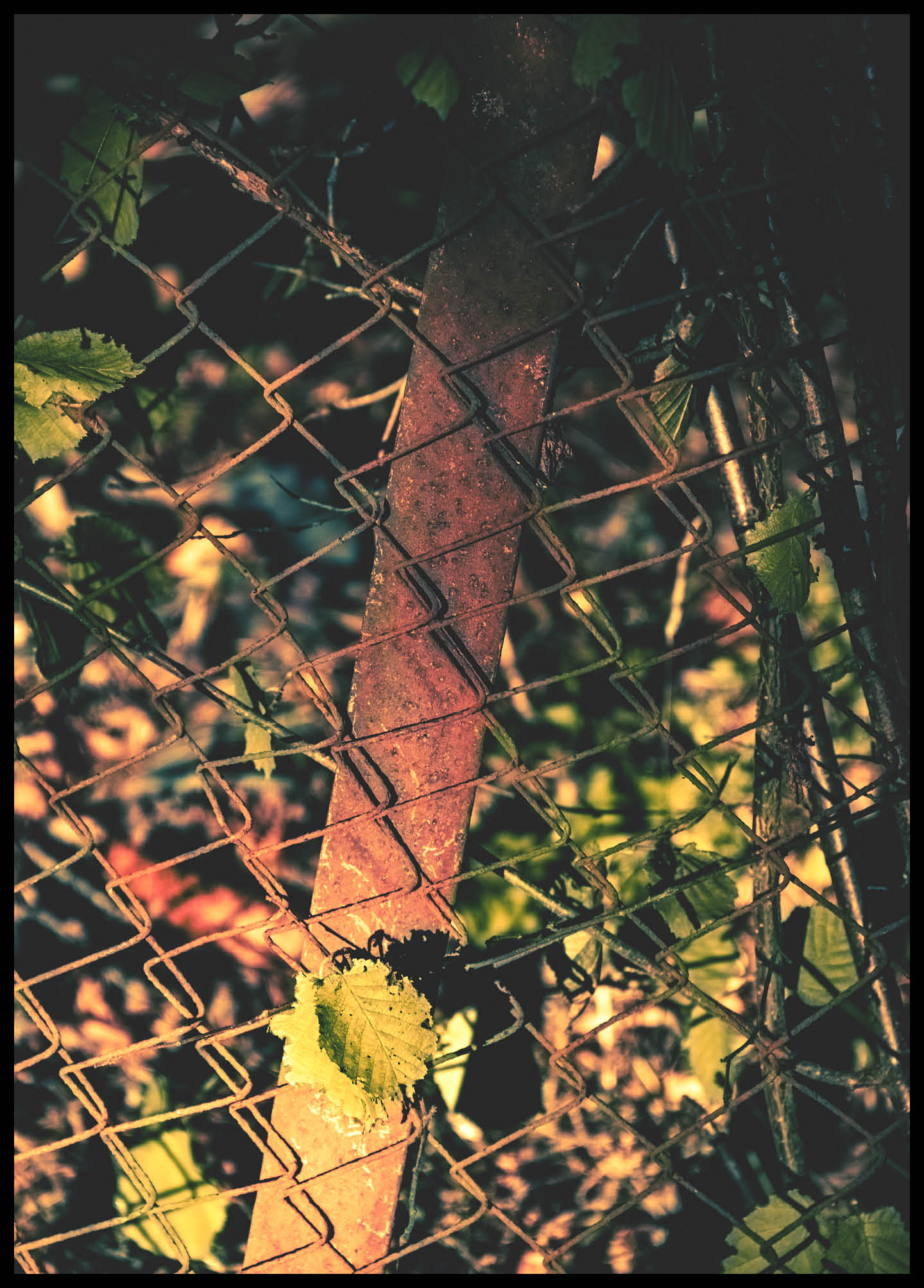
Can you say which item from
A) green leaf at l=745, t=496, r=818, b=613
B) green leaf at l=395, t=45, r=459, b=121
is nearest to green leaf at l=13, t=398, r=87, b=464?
green leaf at l=395, t=45, r=459, b=121

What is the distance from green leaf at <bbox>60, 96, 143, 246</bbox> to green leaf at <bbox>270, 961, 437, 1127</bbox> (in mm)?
1018

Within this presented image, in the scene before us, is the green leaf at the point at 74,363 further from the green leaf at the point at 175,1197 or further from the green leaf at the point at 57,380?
the green leaf at the point at 175,1197

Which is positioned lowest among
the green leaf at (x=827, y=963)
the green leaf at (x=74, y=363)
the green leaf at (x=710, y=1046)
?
the green leaf at (x=710, y=1046)

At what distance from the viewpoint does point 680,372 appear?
118 cm

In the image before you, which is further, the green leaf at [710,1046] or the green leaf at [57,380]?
the green leaf at [710,1046]

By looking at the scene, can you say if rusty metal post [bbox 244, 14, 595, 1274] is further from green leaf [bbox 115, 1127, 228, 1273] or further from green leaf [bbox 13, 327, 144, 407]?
green leaf [bbox 115, 1127, 228, 1273]

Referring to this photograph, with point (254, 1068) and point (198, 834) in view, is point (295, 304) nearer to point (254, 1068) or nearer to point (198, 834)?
point (198, 834)

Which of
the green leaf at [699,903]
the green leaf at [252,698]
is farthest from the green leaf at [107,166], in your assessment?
the green leaf at [699,903]

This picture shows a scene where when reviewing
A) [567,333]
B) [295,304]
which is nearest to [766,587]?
[567,333]

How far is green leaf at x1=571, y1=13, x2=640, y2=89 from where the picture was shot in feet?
2.69

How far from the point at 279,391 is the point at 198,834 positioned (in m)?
1.33

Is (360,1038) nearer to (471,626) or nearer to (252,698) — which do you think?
(471,626)

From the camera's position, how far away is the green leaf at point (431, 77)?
0.87 metres

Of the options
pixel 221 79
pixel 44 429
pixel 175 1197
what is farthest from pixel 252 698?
pixel 175 1197
